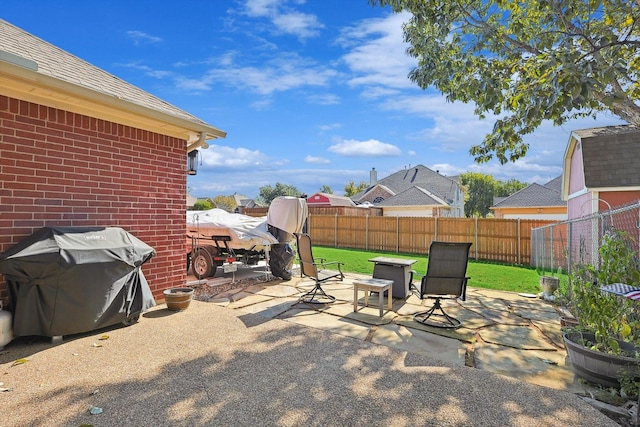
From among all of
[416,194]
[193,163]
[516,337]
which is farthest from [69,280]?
[416,194]

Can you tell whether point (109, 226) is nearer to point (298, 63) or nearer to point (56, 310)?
point (56, 310)

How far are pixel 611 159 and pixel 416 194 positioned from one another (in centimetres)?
1769

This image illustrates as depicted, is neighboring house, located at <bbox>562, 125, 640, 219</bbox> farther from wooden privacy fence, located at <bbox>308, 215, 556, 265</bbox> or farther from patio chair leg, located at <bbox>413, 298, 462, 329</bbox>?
patio chair leg, located at <bbox>413, 298, 462, 329</bbox>

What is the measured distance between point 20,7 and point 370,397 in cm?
868

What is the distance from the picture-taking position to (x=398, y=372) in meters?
3.32

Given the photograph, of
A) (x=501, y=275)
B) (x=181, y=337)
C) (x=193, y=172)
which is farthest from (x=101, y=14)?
(x=501, y=275)

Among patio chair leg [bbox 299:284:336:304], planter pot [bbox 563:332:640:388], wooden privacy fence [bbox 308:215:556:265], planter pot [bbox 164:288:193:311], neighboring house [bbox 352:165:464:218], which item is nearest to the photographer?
planter pot [bbox 563:332:640:388]

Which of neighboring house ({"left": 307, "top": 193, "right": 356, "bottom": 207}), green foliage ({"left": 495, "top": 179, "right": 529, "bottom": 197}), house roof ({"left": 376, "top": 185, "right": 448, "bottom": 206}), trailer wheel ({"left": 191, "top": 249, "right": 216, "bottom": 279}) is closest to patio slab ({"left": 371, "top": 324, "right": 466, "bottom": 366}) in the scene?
trailer wheel ({"left": 191, "top": 249, "right": 216, "bottom": 279})

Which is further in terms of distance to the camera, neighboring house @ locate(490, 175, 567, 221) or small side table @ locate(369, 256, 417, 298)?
neighboring house @ locate(490, 175, 567, 221)

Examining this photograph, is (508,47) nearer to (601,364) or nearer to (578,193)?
(578,193)

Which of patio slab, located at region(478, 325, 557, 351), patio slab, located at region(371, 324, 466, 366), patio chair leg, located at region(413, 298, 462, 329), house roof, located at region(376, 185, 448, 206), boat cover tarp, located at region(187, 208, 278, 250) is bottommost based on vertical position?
patio slab, located at region(478, 325, 557, 351)

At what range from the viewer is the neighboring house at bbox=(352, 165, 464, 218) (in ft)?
84.2

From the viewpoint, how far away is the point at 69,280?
12.1 ft

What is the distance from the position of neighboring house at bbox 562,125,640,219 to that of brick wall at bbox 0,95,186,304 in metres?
10.1
